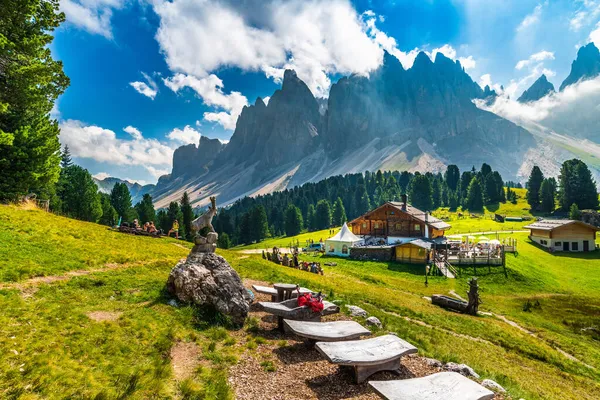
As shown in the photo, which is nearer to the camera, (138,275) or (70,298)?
(70,298)

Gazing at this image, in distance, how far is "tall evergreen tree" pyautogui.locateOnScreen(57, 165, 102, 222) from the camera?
73.9 metres

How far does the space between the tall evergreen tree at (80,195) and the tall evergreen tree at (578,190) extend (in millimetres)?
133964

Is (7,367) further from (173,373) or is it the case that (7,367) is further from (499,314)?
(499,314)

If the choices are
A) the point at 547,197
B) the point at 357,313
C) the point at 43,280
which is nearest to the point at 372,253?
the point at 357,313

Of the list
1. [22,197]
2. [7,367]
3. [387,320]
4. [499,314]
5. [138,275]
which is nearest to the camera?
[7,367]

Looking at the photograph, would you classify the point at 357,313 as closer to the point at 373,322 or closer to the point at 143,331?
the point at 373,322

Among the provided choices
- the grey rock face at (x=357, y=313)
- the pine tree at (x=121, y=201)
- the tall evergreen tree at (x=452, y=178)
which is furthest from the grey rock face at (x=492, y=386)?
the tall evergreen tree at (x=452, y=178)

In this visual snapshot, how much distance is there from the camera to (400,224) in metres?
62.7

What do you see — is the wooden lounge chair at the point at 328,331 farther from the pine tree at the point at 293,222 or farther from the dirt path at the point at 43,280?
Answer: the pine tree at the point at 293,222

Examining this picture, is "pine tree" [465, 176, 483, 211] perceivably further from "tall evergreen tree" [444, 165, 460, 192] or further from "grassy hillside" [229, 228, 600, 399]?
"grassy hillside" [229, 228, 600, 399]

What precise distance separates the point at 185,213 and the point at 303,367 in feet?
282

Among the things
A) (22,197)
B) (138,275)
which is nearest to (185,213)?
(22,197)

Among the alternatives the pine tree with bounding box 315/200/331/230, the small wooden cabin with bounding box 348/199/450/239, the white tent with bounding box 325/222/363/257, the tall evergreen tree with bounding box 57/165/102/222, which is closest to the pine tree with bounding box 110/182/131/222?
the tall evergreen tree with bounding box 57/165/102/222

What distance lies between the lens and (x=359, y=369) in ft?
25.7
